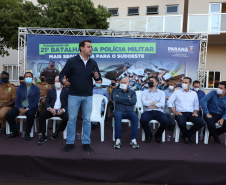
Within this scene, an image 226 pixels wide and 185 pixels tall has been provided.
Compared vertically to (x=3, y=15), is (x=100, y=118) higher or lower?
lower

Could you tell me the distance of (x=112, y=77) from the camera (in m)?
6.66

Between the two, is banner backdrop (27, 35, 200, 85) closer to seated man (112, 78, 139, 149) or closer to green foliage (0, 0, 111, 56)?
green foliage (0, 0, 111, 56)

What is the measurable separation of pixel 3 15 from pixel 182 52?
25.4 feet

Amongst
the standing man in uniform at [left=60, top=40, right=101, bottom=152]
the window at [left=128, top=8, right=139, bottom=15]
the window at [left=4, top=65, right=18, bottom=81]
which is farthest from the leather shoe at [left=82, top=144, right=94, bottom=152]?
the window at [left=4, top=65, right=18, bottom=81]

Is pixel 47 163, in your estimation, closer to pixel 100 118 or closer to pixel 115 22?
pixel 100 118

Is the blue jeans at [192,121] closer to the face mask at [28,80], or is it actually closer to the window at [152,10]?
the face mask at [28,80]

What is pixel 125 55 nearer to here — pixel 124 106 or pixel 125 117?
pixel 124 106

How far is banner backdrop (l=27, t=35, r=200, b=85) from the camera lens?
20.8 ft

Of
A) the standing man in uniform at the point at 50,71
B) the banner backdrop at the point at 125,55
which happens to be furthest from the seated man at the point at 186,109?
the standing man in uniform at the point at 50,71

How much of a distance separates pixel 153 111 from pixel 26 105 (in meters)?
2.60

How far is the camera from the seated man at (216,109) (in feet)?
11.7

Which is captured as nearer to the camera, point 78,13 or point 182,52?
point 182,52

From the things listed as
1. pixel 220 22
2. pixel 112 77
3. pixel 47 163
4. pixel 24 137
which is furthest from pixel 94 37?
pixel 220 22

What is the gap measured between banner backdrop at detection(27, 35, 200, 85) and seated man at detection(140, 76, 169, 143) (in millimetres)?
2853
